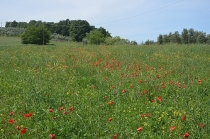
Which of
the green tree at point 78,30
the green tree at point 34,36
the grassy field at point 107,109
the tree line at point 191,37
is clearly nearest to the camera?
the grassy field at point 107,109

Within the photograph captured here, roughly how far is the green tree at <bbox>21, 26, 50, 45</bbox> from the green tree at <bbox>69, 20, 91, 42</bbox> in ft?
133

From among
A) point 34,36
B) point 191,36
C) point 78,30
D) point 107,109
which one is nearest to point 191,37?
point 191,36

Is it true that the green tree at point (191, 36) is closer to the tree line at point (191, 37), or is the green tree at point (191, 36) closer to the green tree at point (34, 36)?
the tree line at point (191, 37)

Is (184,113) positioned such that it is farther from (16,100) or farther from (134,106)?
(16,100)

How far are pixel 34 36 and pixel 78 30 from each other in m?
43.9

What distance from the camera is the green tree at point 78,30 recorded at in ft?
284

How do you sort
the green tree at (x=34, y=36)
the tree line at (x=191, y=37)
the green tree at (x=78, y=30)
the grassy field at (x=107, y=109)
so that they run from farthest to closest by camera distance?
the green tree at (x=78, y=30), the tree line at (x=191, y=37), the green tree at (x=34, y=36), the grassy field at (x=107, y=109)

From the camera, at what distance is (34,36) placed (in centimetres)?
4381

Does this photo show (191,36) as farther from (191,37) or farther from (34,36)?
(34,36)

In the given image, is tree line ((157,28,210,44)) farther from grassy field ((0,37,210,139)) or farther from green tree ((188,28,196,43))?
grassy field ((0,37,210,139))

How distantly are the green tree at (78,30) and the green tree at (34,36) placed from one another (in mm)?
40477

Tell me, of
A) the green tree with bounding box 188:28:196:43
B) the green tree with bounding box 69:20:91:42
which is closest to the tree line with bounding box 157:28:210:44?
the green tree with bounding box 188:28:196:43

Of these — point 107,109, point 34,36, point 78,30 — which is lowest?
point 107,109

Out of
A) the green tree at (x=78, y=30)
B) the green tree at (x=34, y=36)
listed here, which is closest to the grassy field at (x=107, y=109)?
the green tree at (x=34, y=36)
